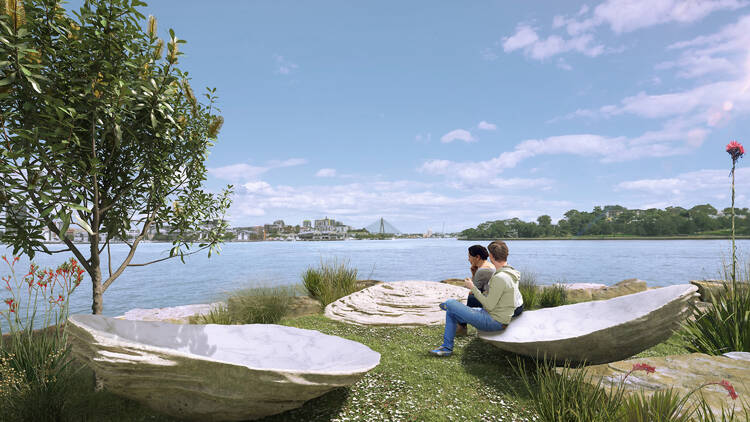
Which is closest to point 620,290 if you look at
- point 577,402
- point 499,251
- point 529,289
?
point 529,289

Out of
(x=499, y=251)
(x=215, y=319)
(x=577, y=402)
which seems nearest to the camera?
(x=577, y=402)

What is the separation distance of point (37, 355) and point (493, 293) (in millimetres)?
4221

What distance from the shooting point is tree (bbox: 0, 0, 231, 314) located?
86.9 inches

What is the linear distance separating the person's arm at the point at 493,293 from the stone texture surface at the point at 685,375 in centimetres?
103

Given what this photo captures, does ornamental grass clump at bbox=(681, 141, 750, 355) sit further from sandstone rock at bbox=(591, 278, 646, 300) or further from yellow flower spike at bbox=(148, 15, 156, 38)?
yellow flower spike at bbox=(148, 15, 156, 38)

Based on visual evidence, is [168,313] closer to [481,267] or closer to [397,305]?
[397,305]

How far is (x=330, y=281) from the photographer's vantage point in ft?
24.7

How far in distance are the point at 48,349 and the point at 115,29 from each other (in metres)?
2.70

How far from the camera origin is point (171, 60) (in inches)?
119

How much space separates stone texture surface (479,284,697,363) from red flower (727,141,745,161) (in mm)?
1651

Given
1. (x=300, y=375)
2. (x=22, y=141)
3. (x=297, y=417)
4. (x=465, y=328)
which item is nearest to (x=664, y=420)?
(x=300, y=375)

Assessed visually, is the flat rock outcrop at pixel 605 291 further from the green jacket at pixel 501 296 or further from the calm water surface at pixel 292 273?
the green jacket at pixel 501 296

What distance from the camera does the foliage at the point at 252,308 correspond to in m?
5.50

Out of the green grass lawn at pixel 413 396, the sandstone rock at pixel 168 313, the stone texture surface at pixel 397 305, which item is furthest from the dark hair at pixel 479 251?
the sandstone rock at pixel 168 313
